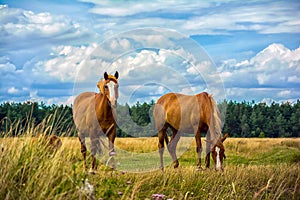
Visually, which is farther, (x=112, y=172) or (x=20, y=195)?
(x=112, y=172)

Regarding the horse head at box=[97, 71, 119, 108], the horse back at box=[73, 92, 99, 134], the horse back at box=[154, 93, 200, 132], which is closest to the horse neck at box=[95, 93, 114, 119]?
the horse back at box=[73, 92, 99, 134]

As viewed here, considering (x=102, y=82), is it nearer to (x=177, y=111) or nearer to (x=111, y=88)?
(x=111, y=88)

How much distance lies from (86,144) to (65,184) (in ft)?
21.1

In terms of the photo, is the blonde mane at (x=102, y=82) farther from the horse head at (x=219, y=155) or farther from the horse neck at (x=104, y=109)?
the horse head at (x=219, y=155)

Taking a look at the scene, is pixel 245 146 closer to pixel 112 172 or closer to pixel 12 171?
pixel 112 172

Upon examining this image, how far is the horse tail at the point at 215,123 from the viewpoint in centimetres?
1287

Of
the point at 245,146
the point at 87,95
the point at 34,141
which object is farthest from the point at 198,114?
the point at 245,146

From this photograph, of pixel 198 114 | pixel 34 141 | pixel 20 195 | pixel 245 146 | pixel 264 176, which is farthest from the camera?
pixel 245 146

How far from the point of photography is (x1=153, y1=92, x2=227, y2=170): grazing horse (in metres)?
13.5

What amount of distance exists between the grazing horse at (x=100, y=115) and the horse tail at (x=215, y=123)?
2.70m

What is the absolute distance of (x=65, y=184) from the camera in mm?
6238

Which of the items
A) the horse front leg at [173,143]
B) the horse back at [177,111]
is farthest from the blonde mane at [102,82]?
the horse front leg at [173,143]

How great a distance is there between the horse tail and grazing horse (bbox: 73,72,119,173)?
2.70 meters

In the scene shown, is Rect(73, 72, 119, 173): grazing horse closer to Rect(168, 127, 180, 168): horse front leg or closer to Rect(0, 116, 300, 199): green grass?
Rect(0, 116, 300, 199): green grass
